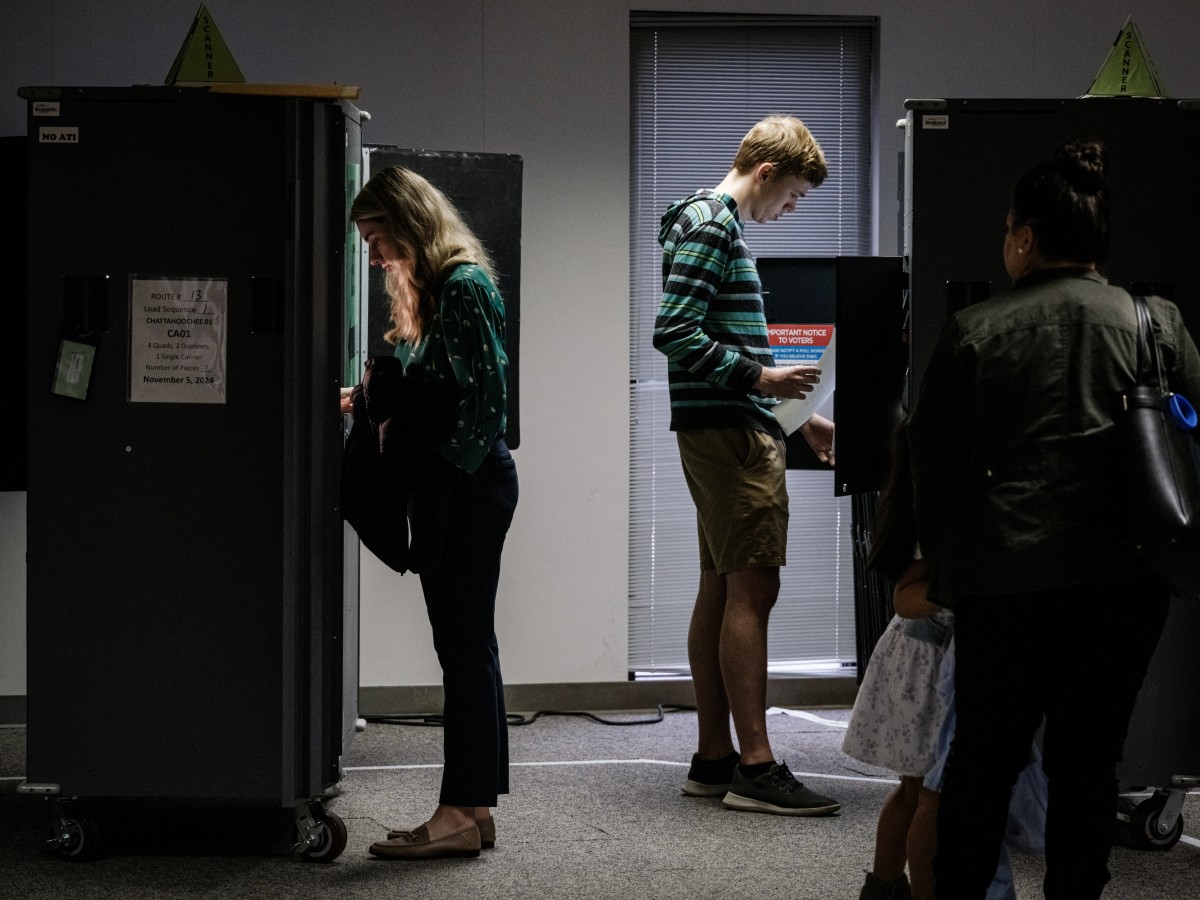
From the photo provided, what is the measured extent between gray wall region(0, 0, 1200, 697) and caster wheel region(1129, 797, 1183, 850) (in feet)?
6.38

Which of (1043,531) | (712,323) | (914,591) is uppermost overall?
(712,323)

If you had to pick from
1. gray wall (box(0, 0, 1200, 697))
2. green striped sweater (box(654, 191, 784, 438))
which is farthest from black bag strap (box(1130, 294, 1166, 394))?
gray wall (box(0, 0, 1200, 697))

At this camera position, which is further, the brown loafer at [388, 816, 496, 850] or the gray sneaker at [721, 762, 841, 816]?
the gray sneaker at [721, 762, 841, 816]

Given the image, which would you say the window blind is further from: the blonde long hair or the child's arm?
the child's arm

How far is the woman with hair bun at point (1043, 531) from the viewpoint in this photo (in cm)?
196

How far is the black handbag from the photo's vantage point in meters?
1.86

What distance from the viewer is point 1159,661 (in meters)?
3.10

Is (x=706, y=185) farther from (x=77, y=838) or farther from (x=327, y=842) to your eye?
(x=77, y=838)

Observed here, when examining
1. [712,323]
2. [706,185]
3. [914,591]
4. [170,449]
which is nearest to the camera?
[914,591]

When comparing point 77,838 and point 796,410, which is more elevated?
point 796,410

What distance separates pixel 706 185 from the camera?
4734 mm

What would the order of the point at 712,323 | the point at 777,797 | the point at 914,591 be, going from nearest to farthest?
the point at 914,591, the point at 777,797, the point at 712,323

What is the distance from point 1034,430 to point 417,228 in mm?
1418

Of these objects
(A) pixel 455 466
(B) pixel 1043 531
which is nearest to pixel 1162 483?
(B) pixel 1043 531
